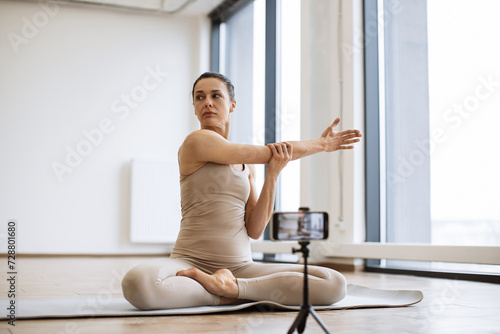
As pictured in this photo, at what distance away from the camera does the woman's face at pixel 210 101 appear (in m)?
2.16

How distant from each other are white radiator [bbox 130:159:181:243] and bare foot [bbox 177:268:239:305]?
4.68 m

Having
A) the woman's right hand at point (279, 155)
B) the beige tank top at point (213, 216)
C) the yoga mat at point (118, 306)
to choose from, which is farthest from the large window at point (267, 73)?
the woman's right hand at point (279, 155)

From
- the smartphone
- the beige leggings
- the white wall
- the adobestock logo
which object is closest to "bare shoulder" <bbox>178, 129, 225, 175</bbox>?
the beige leggings

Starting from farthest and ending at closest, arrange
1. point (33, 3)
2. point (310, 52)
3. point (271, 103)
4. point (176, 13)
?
point (176, 13), point (33, 3), point (271, 103), point (310, 52)

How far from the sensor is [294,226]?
121 centimetres

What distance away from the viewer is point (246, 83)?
613cm

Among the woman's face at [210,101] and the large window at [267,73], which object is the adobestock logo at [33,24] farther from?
the woman's face at [210,101]

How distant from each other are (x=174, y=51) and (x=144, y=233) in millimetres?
2212

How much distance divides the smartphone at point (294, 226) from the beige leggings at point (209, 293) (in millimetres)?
771

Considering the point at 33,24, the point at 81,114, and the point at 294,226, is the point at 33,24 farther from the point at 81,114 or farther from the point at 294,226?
the point at 294,226

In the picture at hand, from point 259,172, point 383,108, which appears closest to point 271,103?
point 259,172

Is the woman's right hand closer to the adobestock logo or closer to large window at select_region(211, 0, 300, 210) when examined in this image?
large window at select_region(211, 0, 300, 210)

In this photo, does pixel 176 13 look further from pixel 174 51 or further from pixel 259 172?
pixel 259 172

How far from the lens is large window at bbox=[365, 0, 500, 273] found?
325 cm
